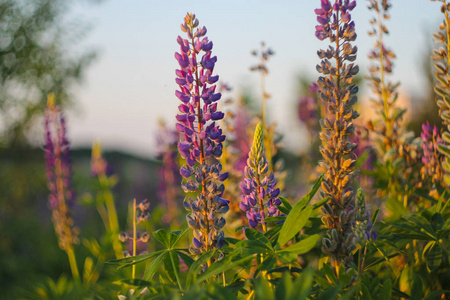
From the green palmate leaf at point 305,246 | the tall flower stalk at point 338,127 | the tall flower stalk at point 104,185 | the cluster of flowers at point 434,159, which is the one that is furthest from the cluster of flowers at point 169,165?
the green palmate leaf at point 305,246

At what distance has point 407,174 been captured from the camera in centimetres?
231

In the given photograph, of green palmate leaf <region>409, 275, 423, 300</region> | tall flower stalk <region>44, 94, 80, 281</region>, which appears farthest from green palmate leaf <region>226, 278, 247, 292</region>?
tall flower stalk <region>44, 94, 80, 281</region>

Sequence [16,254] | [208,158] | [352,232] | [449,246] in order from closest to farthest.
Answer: [352,232] < [208,158] < [449,246] < [16,254]

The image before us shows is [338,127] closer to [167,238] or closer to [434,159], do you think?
[167,238]

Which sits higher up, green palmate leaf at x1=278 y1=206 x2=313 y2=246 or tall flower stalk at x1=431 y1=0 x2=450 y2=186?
tall flower stalk at x1=431 y1=0 x2=450 y2=186

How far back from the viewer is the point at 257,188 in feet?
4.96

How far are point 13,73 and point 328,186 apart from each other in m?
9.69

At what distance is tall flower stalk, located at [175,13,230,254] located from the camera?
4.62ft

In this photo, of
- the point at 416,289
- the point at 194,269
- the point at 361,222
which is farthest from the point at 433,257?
the point at 194,269

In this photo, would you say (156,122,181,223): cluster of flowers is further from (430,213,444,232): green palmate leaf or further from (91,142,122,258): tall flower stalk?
(430,213,444,232): green palmate leaf

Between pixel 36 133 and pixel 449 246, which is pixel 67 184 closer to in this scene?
pixel 449 246

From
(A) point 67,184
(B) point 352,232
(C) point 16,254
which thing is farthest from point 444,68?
(C) point 16,254

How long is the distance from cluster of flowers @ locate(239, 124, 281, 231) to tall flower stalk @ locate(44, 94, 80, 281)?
8.73 feet

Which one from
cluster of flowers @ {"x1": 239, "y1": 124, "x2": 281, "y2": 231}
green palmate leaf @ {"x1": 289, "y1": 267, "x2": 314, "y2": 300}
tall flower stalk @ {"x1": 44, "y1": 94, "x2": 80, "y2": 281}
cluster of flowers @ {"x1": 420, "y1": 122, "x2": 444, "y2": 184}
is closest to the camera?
green palmate leaf @ {"x1": 289, "y1": 267, "x2": 314, "y2": 300}
